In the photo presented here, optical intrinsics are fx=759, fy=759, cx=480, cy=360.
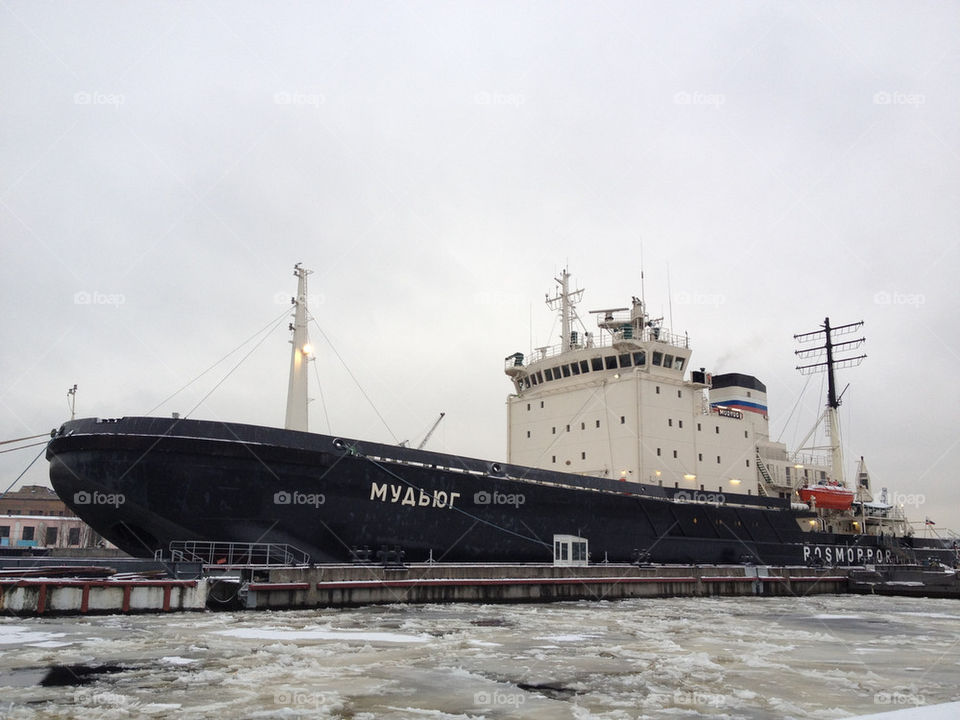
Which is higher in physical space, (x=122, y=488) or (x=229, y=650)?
(x=122, y=488)

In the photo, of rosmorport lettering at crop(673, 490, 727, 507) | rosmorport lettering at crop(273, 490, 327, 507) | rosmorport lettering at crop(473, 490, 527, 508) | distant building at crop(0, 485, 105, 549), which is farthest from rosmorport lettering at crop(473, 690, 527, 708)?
distant building at crop(0, 485, 105, 549)

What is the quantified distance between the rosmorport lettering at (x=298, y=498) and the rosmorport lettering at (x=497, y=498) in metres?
4.75

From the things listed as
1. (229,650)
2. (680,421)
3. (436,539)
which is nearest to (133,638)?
(229,650)

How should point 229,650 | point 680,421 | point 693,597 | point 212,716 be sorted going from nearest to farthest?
point 212,716 < point 229,650 < point 693,597 < point 680,421

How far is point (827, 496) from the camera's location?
3222cm

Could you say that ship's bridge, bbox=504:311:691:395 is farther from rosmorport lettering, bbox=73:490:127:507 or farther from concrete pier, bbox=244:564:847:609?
rosmorport lettering, bbox=73:490:127:507

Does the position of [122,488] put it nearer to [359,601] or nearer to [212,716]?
[359,601]

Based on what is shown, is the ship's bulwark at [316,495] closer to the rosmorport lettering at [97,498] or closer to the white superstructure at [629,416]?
the rosmorport lettering at [97,498]

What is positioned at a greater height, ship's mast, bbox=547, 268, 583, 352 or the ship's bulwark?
ship's mast, bbox=547, 268, 583, 352

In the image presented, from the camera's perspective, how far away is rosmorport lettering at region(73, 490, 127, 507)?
1703cm

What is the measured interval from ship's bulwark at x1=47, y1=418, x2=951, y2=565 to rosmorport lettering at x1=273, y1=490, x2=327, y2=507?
0.9 inches

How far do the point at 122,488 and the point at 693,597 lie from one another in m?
17.0

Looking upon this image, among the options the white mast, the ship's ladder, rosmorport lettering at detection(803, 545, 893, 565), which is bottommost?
rosmorport lettering at detection(803, 545, 893, 565)

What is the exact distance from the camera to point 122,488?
55.5ft
